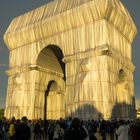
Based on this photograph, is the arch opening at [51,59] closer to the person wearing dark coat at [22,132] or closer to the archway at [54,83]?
the archway at [54,83]

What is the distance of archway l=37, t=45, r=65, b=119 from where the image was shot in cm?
3859

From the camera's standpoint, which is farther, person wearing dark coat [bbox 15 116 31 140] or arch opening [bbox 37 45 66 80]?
arch opening [bbox 37 45 66 80]

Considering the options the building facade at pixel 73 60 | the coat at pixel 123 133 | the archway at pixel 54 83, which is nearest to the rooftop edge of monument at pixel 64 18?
the building facade at pixel 73 60

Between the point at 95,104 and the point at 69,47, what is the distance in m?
6.69

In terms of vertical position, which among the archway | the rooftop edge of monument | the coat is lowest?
the coat

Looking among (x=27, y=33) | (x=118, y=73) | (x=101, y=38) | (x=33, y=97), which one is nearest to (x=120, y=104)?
(x=118, y=73)

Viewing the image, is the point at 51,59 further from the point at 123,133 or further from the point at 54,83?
the point at 123,133

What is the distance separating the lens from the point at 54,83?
136ft

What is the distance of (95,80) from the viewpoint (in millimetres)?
30266

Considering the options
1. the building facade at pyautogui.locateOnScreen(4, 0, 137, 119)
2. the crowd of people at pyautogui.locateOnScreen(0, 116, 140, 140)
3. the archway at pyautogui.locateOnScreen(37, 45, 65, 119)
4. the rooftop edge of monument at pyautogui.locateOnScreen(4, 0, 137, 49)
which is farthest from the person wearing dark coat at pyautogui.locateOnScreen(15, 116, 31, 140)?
the archway at pyautogui.locateOnScreen(37, 45, 65, 119)

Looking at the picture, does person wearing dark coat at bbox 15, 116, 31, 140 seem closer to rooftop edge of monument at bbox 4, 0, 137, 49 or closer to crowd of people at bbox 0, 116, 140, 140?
crowd of people at bbox 0, 116, 140, 140

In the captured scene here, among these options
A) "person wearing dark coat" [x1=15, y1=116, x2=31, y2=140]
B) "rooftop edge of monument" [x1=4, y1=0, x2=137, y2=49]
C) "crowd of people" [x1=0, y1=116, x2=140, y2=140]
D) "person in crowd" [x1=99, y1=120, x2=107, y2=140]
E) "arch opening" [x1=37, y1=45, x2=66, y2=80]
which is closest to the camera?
"crowd of people" [x1=0, y1=116, x2=140, y2=140]

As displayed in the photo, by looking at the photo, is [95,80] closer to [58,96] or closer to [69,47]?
[69,47]

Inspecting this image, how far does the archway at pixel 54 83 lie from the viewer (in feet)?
127
